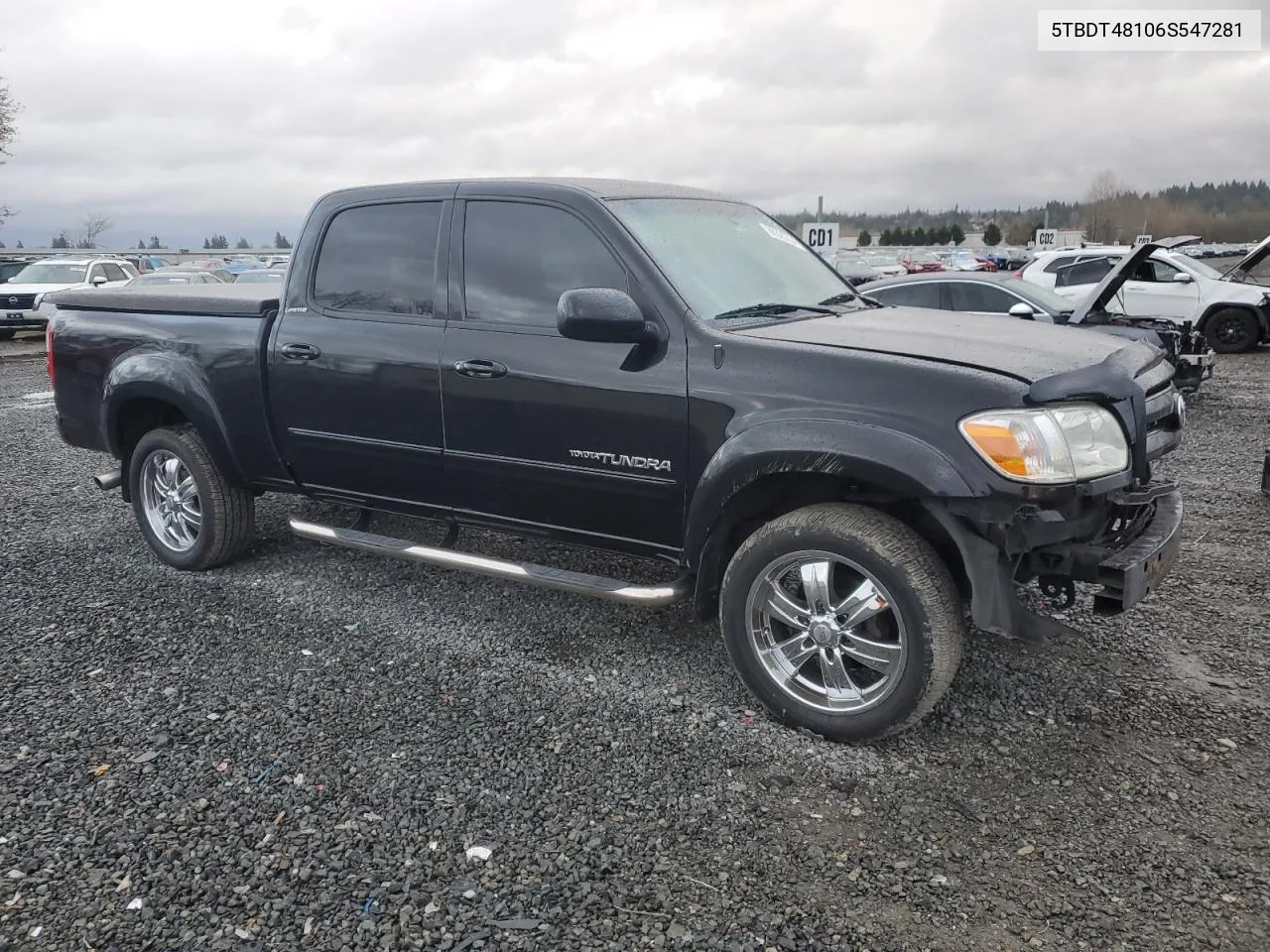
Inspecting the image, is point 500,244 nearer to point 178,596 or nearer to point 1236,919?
point 178,596

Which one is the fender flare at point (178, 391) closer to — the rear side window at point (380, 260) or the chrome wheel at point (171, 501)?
the chrome wheel at point (171, 501)

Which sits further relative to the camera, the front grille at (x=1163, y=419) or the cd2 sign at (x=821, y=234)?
the cd2 sign at (x=821, y=234)

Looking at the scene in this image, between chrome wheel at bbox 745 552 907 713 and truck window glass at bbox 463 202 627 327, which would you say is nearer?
chrome wheel at bbox 745 552 907 713

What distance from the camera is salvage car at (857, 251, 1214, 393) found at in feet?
28.6

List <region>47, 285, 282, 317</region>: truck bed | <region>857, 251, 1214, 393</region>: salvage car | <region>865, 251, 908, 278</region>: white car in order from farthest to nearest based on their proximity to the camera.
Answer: <region>865, 251, 908, 278</region>: white car → <region>857, 251, 1214, 393</region>: salvage car → <region>47, 285, 282, 317</region>: truck bed

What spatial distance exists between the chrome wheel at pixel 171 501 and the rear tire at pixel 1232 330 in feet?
48.5

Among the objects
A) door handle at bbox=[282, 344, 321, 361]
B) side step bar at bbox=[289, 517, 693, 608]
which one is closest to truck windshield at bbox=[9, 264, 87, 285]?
door handle at bbox=[282, 344, 321, 361]

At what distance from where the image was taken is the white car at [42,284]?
19828 mm

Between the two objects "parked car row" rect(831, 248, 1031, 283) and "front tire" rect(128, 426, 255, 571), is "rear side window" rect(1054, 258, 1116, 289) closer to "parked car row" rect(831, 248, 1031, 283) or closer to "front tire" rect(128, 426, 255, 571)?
"parked car row" rect(831, 248, 1031, 283)

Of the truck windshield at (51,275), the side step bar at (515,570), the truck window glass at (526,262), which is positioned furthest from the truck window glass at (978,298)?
the truck windshield at (51,275)

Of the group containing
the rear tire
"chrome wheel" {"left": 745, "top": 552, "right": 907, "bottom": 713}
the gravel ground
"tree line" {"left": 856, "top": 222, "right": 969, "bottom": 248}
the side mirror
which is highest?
"tree line" {"left": 856, "top": 222, "right": 969, "bottom": 248}

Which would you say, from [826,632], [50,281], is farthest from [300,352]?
[50,281]

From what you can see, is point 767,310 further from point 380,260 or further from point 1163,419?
point 380,260

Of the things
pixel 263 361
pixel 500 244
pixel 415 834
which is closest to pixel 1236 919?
pixel 415 834
